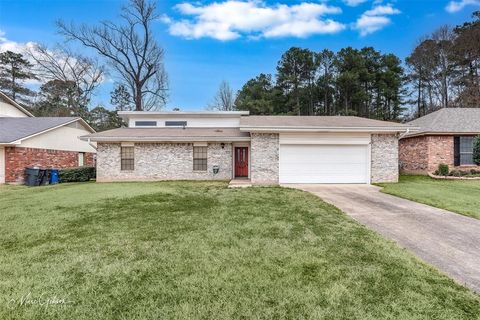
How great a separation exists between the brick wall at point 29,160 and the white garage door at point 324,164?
569 inches

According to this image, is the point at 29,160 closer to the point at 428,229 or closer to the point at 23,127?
the point at 23,127

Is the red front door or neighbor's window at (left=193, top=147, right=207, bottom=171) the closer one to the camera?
neighbor's window at (left=193, top=147, right=207, bottom=171)

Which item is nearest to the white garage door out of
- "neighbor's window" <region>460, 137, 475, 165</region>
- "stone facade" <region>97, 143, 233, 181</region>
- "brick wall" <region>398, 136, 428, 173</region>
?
"stone facade" <region>97, 143, 233, 181</region>

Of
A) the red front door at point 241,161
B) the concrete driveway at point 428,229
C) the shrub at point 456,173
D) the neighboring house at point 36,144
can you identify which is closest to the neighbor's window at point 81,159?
the neighboring house at point 36,144

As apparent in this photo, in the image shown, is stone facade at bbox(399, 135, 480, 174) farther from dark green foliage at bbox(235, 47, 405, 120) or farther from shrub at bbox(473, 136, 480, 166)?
dark green foliage at bbox(235, 47, 405, 120)

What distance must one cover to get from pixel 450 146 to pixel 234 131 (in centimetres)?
1178

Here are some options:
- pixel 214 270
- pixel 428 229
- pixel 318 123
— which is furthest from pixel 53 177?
pixel 428 229

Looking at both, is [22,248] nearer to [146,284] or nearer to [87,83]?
[146,284]

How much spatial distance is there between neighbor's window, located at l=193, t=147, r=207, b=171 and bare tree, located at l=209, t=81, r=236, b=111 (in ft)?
70.7

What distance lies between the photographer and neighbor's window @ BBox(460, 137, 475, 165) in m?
14.5

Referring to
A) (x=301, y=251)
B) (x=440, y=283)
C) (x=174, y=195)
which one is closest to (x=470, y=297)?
(x=440, y=283)

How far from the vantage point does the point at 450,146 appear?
14523 mm

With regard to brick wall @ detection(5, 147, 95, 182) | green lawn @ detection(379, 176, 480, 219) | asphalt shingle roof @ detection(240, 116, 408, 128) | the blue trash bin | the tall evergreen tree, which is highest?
the tall evergreen tree

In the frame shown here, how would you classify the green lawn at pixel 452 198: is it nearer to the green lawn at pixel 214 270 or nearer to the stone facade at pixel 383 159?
the stone facade at pixel 383 159
